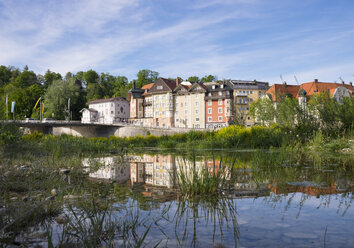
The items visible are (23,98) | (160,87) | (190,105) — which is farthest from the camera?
(23,98)

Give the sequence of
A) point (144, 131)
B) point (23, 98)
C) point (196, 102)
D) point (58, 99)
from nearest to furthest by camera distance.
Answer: point (144, 131) → point (196, 102) → point (58, 99) → point (23, 98)

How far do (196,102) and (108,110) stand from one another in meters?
25.4

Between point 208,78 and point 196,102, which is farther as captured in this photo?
point 208,78

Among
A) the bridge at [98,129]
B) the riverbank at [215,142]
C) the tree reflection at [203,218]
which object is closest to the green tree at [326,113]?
the riverbank at [215,142]

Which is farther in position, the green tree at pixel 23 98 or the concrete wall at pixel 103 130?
the green tree at pixel 23 98

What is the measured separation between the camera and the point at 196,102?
233ft

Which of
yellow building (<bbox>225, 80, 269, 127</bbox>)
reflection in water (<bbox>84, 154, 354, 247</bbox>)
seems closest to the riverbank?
reflection in water (<bbox>84, 154, 354, 247</bbox>)

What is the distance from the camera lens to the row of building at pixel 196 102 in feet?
221

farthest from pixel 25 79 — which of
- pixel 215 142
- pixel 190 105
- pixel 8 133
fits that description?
pixel 8 133

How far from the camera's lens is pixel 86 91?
105812 millimetres

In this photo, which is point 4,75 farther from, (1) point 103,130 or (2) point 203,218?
(2) point 203,218

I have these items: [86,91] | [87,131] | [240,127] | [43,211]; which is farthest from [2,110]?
[86,91]

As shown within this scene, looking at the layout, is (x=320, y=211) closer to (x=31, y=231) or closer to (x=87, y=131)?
(x=31, y=231)

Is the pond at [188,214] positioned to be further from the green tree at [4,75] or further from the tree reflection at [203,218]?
the green tree at [4,75]
